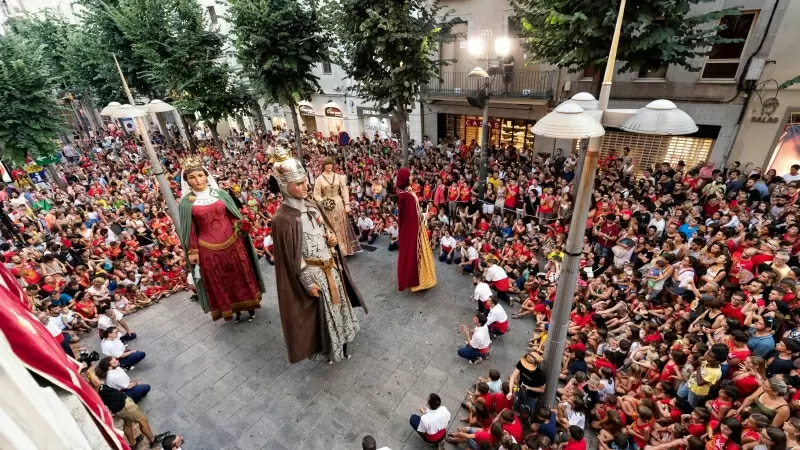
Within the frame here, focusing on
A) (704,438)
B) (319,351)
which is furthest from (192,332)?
(704,438)

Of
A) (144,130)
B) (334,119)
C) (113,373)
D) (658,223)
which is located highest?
(144,130)

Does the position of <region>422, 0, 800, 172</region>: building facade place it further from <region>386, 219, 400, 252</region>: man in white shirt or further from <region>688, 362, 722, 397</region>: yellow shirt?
<region>688, 362, 722, 397</region>: yellow shirt

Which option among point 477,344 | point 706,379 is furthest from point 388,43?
point 706,379

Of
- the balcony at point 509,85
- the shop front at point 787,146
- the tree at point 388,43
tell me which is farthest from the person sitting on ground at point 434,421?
the shop front at point 787,146

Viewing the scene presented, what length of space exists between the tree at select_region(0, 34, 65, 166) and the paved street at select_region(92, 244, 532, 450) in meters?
11.2

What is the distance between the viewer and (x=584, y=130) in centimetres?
304

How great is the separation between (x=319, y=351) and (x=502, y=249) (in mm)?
4867

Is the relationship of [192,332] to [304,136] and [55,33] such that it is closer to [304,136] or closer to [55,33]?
[304,136]

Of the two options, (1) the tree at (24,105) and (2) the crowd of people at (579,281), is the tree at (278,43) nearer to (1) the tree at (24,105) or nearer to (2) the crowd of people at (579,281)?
(2) the crowd of people at (579,281)

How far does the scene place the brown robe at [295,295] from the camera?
202 inches

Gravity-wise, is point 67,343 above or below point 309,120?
above

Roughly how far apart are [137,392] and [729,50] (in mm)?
16314

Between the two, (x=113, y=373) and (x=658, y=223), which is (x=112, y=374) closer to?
(x=113, y=373)

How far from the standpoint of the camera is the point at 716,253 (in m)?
6.46
